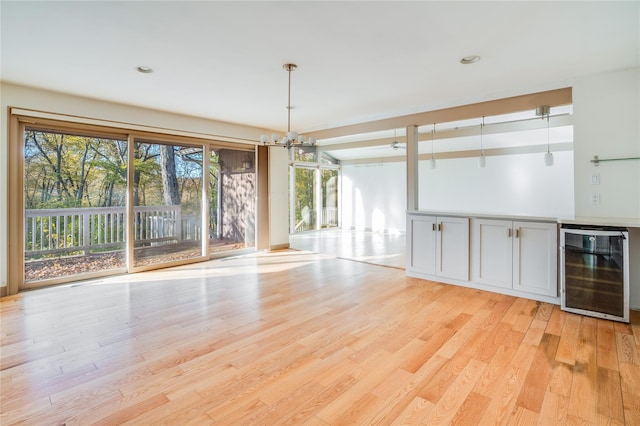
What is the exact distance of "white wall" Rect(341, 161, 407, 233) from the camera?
9.61 m

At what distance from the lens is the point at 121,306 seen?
3.45 metres

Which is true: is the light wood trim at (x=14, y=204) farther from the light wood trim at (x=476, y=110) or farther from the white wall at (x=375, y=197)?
the white wall at (x=375, y=197)

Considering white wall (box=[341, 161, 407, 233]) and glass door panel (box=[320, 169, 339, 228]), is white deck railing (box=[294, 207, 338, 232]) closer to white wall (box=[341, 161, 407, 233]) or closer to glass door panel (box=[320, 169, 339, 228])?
glass door panel (box=[320, 169, 339, 228])

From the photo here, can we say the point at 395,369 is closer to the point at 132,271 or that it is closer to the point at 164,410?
the point at 164,410

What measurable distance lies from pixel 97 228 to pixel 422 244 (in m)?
4.65

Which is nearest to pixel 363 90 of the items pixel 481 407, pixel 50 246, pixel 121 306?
pixel 481 407

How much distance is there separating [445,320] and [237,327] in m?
1.93

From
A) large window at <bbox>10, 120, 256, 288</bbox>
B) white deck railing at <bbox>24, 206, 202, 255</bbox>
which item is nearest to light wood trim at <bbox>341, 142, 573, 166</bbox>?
large window at <bbox>10, 120, 256, 288</bbox>

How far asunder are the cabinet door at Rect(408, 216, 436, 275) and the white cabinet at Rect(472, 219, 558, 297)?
1.73ft

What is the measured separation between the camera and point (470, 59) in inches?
121

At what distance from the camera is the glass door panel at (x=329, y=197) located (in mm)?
10160

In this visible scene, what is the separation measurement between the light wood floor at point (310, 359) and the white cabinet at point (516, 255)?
9.7 inches

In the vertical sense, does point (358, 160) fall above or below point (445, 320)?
above

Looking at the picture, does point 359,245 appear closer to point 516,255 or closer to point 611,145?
point 516,255
